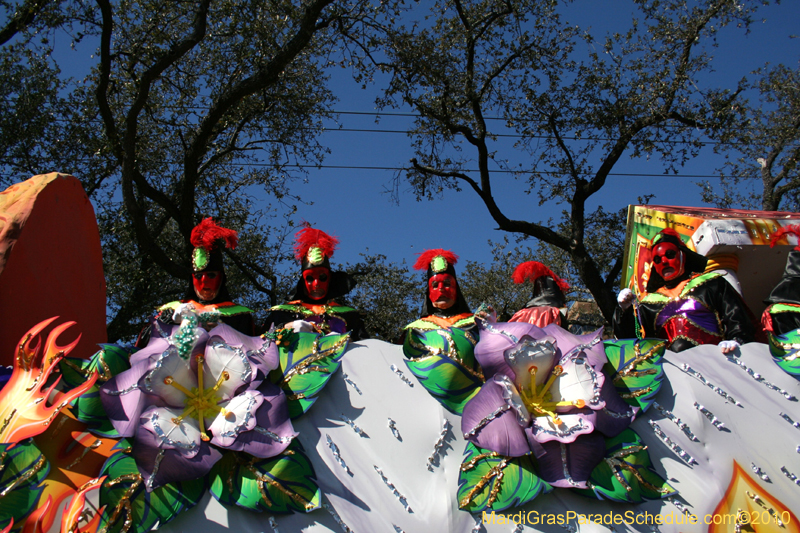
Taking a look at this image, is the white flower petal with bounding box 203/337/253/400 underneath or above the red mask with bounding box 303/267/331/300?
underneath

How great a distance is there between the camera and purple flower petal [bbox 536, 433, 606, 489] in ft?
6.39

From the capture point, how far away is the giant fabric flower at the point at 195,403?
6.02 ft

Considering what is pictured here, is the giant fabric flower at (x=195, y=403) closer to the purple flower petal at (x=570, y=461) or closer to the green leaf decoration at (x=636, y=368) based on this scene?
the purple flower petal at (x=570, y=461)

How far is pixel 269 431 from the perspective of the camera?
194cm

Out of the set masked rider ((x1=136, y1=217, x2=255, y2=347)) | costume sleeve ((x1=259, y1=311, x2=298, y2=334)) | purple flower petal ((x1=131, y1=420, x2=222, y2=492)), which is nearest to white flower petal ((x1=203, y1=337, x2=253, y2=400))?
purple flower petal ((x1=131, y1=420, x2=222, y2=492))

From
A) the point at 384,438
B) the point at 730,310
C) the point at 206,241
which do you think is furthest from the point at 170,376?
the point at 730,310

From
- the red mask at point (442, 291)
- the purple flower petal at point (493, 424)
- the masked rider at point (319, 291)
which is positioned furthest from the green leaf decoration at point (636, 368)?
the masked rider at point (319, 291)

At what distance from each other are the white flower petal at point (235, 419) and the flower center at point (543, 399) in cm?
97

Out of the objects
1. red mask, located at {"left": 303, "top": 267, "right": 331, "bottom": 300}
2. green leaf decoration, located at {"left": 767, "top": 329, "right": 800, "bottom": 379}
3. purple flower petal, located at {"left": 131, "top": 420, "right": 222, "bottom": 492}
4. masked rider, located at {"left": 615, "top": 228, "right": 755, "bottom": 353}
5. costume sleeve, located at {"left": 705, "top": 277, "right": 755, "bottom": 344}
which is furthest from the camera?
red mask, located at {"left": 303, "top": 267, "right": 331, "bottom": 300}

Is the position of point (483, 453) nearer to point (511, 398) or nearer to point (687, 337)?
point (511, 398)

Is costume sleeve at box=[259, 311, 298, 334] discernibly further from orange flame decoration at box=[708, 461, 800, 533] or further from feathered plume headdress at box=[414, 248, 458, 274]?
orange flame decoration at box=[708, 461, 800, 533]

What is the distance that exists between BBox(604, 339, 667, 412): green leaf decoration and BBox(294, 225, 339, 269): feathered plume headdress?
219cm

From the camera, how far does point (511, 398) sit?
2016mm

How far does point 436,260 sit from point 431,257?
0.06 meters
